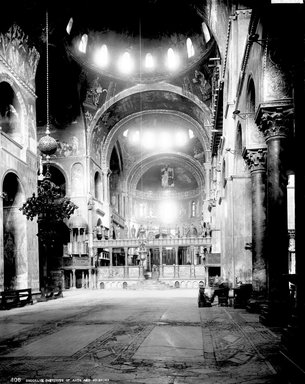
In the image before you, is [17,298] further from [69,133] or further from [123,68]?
[123,68]

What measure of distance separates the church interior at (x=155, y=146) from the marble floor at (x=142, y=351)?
0.82 m

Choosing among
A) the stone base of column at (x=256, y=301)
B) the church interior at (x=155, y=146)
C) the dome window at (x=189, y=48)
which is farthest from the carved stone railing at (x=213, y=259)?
the dome window at (x=189, y=48)

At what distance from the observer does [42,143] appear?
12.8 metres

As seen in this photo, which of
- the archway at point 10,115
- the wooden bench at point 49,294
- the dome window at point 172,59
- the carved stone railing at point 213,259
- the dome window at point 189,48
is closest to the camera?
the wooden bench at point 49,294

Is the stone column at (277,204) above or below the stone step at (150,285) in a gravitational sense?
above

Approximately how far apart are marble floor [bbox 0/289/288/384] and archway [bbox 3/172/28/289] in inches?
312

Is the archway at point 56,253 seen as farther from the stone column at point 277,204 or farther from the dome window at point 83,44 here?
the stone column at point 277,204

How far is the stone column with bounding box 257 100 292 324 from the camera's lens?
839 cm

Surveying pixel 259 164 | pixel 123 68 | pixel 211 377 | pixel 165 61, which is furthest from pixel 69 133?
pixel 211 377

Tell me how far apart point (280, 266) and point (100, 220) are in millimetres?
25087

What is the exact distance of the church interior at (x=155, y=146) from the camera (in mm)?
8555

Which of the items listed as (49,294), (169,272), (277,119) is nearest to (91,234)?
(169,272)

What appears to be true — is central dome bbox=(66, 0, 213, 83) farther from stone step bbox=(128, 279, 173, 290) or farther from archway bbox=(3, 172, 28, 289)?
stone step bbox=(128, 279, 173, 290)

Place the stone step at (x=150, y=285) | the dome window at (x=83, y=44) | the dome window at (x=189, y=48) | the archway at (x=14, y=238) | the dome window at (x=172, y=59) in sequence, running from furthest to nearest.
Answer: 1. the dome window at (x=172, y=59)
2. the dome window at (x=189, y=48)
3. the dome window at (x=83, y=44)
4. the stone step at (x=150, y=285)
5. the archway at (x=14, y=238)
